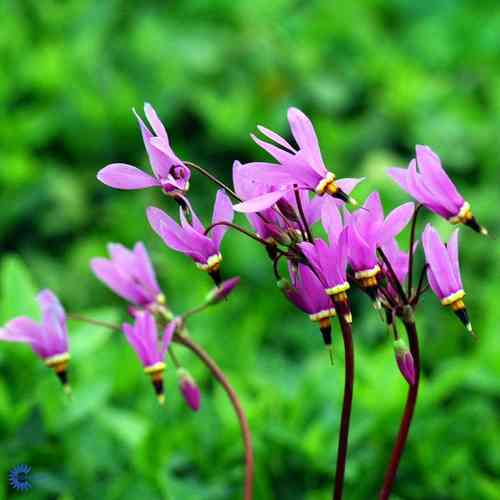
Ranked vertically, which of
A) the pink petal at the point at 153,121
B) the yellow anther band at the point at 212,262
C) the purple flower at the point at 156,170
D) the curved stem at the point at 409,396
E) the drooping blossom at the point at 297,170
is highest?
the pink petal at the point at 153,121

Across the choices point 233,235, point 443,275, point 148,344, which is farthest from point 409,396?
point 233,235

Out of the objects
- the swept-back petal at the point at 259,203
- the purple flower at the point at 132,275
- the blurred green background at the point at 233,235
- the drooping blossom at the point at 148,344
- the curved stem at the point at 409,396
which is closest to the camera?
the swept-back petal at the point at 259,203

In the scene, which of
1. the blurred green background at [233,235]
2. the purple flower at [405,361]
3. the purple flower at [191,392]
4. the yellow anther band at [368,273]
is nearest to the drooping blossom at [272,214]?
the yellow anther band at [368,273]

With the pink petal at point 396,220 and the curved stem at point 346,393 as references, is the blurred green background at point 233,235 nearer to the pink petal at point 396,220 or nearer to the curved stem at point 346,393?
the curved stem at point 346,393

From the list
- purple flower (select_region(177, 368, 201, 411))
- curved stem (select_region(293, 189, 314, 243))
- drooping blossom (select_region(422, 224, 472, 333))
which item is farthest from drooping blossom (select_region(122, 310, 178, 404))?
drooping blossom (select_region(422, 224, 472, 333))

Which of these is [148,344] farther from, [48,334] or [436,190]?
[436,190]

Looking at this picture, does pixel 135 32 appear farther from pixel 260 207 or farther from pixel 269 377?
pixel 260 207
